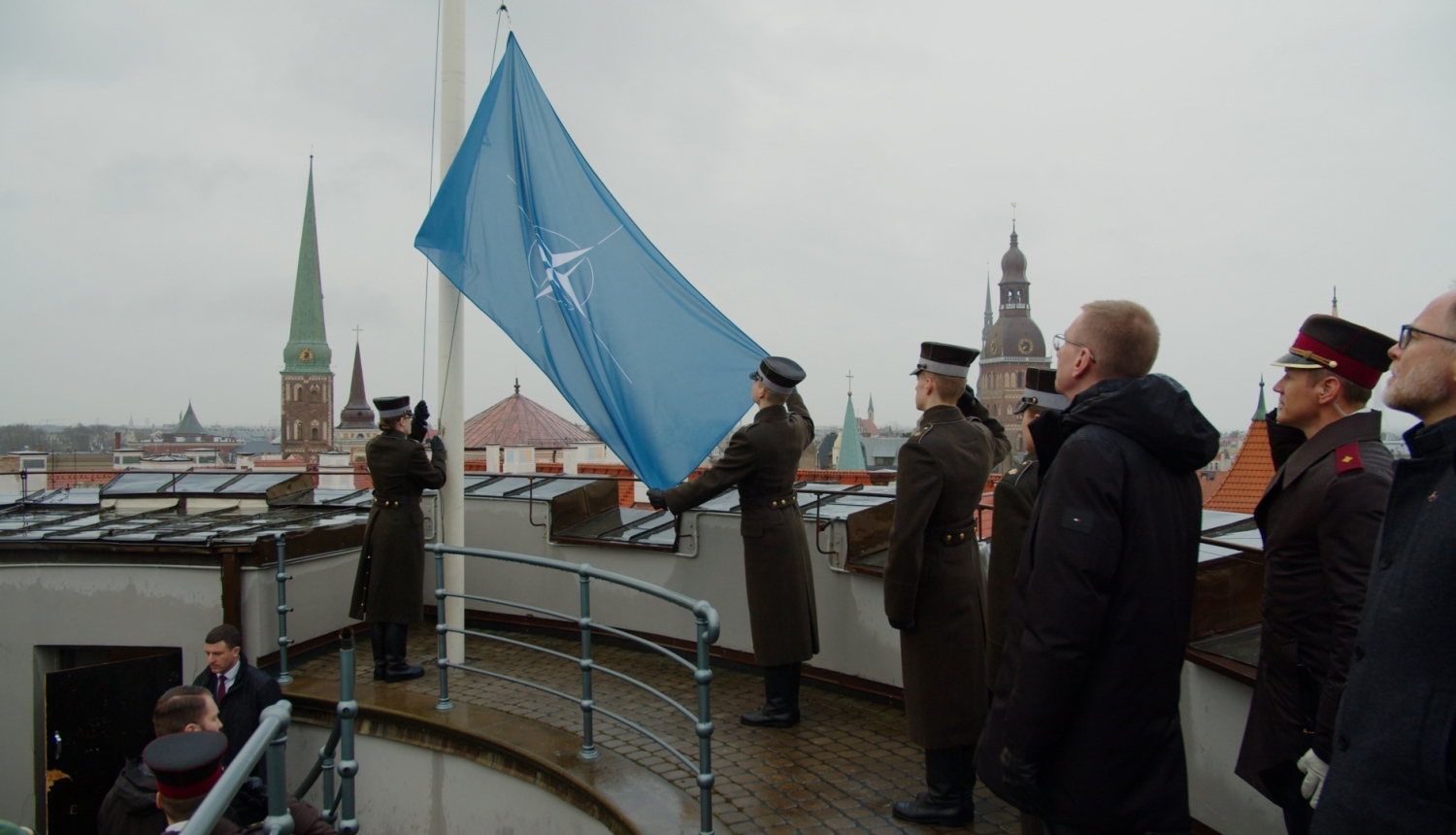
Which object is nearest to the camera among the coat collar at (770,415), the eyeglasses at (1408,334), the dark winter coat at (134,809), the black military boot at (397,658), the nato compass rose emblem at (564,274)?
the eyeglasses at (1408,334)

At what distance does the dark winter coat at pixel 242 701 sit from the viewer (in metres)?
5.34

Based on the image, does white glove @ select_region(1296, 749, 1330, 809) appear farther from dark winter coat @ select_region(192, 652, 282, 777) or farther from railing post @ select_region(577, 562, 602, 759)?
dark winter coat @ select_region(192, 652, 282, 777)

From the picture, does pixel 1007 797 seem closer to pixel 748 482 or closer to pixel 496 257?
pixel 748 482

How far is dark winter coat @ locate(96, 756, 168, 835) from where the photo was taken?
4.20 metres

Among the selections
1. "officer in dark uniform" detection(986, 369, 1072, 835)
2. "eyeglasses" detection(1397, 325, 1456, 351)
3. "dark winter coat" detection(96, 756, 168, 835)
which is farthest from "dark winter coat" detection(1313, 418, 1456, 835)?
"dark winter coat" detection(96, 756, 168, 835)

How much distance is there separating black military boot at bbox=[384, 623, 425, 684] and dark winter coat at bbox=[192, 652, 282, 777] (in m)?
1.09

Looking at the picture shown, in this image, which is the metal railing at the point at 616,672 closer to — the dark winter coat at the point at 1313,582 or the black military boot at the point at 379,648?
the black military boot at the point at 379,648

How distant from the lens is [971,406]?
489cm

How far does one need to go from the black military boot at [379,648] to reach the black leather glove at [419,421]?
1.30 m

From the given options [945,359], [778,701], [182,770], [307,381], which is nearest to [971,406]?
[945,359]

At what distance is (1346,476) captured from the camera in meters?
2.72

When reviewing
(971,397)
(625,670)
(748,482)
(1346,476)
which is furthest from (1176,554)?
(625,670)

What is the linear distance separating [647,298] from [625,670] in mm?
2655

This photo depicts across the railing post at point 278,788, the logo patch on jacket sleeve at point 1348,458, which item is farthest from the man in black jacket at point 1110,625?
the railing post at point 278,788
